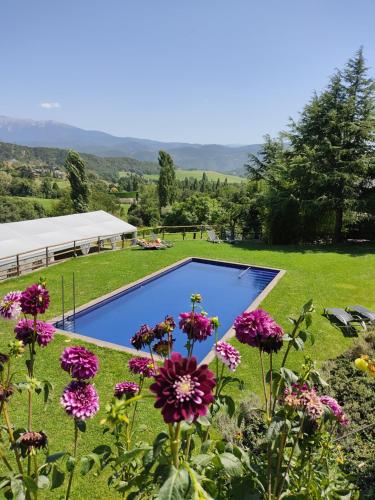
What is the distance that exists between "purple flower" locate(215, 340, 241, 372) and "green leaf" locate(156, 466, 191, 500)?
2.46ft

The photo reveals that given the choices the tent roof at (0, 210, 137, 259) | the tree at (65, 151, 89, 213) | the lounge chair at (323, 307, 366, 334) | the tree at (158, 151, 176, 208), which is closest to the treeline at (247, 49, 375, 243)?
the tent roof at (0, 210, 137, 259)

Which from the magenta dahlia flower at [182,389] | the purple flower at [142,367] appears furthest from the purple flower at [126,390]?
the magenta dahlia flower at [182,389]

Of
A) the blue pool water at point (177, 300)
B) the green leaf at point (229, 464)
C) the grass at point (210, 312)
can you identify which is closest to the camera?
the green leaf at point (229, 464)

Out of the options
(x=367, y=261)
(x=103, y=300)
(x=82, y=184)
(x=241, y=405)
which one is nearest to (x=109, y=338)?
(x=103, y=300)

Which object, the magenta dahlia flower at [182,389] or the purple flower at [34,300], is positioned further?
the purple flower at [34,300]

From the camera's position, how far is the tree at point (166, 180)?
155 feet

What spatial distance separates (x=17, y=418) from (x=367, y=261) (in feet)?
42.7

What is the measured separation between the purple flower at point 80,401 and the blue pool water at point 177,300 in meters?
5.70

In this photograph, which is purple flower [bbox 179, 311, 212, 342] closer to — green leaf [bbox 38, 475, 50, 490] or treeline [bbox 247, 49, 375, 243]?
green leaf [bbox 38, 475, 50, 490]

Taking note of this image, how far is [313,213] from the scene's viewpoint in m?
16.9

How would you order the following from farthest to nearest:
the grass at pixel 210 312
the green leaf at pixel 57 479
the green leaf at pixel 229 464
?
1. the grass at pixel 210 312
2. the green leaf at pixel 57 479
3. the green leaf at pixel 229 464

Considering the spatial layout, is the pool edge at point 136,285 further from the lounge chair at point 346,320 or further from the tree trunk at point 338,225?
the tree trunk at point 338,225

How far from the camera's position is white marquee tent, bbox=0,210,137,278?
13017 mm

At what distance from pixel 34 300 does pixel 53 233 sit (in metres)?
14.7
